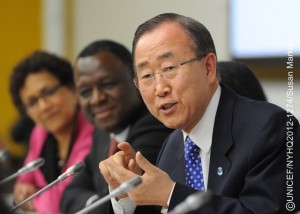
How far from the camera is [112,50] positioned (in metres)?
2.19

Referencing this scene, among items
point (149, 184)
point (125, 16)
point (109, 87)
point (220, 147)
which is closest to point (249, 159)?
point (220, 147)


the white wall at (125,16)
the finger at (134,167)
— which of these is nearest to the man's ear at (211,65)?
the finger at (134,167)

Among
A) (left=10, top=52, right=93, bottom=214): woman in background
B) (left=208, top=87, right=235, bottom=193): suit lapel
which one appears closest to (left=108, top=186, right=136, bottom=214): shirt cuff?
(left=208, top=87, right=235, bottom=193): suit lapel

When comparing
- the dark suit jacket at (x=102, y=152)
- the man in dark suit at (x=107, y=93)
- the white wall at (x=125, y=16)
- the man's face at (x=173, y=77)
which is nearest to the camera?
the man's face at (x=173, y=77)

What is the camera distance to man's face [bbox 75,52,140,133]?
2152 mm

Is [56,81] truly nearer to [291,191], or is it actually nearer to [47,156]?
[47,156]

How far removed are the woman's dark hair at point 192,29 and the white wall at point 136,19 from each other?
0.80m

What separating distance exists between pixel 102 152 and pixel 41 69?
67 centimetres

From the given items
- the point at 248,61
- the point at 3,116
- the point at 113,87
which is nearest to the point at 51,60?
the point at 113,87

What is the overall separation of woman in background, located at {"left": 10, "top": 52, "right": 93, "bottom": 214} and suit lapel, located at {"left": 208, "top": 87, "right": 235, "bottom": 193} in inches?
49.5

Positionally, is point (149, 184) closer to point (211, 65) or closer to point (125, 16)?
point (211, 65)

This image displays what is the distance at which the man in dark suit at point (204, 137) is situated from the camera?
127cm

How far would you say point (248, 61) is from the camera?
10.3 ft

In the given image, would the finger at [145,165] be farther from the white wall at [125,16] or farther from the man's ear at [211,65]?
the white wall at [125,16]
